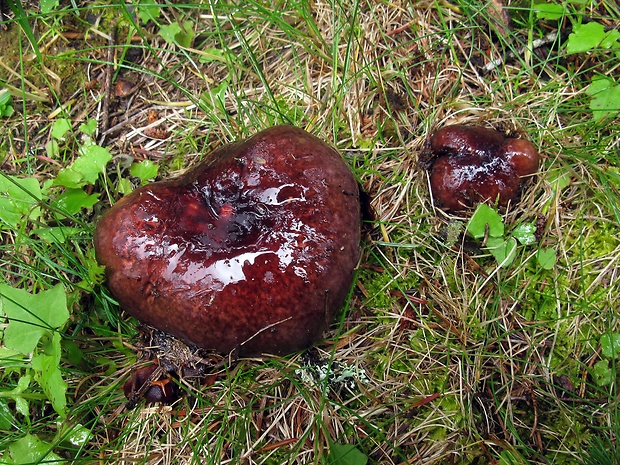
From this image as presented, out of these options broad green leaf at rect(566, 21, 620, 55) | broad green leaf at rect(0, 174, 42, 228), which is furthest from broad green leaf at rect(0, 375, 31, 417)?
broad green leaf at rect(566, 21, 620, 55)

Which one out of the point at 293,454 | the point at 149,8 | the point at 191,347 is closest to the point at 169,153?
the point at 149,8

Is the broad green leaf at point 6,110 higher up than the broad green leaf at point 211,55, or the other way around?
the broad green leaf at point 6,110

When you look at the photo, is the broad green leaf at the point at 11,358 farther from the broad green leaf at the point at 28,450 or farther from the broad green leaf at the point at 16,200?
the broad green leaf at the point at 16,200

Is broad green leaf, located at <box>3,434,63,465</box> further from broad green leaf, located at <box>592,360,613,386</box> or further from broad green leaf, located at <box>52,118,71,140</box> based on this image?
broad green leaf, located at <box>592,360,613,386</box>

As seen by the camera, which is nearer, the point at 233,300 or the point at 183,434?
the point at 233,300

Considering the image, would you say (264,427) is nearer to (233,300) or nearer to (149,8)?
(233,300)

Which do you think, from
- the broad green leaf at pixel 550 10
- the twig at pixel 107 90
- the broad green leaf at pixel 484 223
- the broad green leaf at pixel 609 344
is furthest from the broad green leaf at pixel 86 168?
the broad green leaf at pixel 609 344
